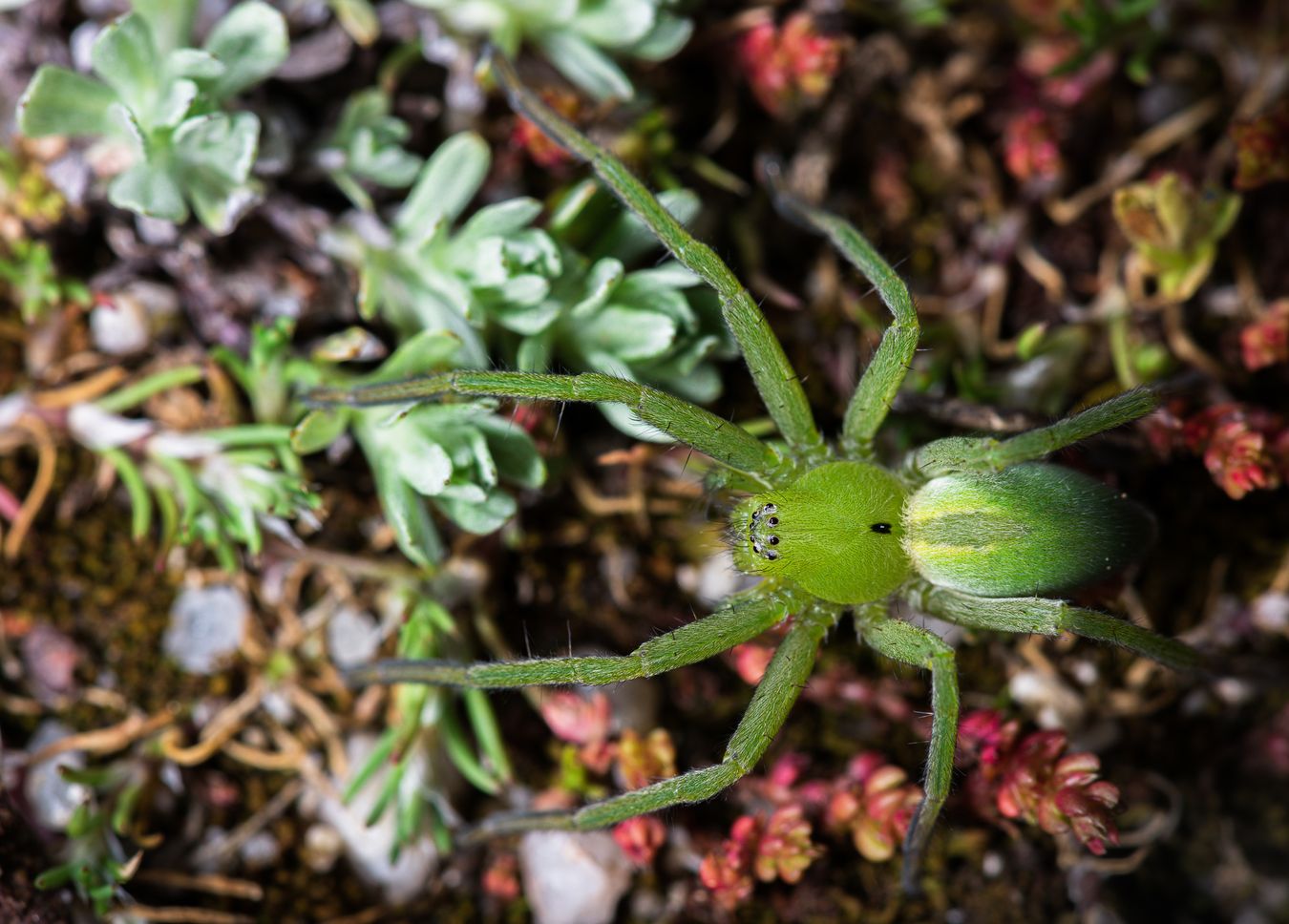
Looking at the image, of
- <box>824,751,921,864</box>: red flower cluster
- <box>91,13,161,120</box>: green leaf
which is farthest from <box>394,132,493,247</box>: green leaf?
<box>824,751,921,864</box>: red flower cluster

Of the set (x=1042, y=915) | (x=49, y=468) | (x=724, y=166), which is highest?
(x=724, y=166)

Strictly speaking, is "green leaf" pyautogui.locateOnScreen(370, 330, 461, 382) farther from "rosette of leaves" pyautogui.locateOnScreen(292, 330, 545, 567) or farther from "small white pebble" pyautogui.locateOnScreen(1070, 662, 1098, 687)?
"small white pebble" pyautogui.locateOnScreen(1070, 662, 1098, 687)

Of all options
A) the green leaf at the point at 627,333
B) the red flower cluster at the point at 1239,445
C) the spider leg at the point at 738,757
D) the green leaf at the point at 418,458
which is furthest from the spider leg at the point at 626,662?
the red flower cluster at the point at 1239,445

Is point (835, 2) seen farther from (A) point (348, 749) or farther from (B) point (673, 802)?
(A) point (348, 749)

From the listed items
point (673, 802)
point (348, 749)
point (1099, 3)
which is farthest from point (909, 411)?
point (348, 749)

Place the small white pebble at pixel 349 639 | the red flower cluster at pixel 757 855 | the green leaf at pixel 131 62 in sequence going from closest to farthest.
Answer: the green leaf at pixel 131 62 < the red flower cluster at pixel 757 855 < the small white pebble at pixel 349 639

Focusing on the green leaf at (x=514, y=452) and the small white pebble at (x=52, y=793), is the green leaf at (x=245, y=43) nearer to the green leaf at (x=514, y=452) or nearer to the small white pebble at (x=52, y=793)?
the green leaf at (x=514, y=452)
